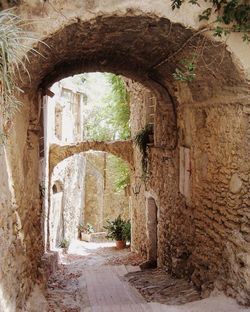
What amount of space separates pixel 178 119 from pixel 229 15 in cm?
319

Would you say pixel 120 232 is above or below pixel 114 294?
above

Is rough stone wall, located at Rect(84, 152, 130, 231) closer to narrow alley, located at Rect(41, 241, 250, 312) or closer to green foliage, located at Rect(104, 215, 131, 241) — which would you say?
green foliage, located at Rect(104, 215, 131, 241)

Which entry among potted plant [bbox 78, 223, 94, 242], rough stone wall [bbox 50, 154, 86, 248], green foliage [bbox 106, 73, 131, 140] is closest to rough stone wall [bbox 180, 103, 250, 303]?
green foliage [bbox 106, 73, 131, 140]

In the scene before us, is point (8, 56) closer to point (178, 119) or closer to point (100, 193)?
point (178, 119)

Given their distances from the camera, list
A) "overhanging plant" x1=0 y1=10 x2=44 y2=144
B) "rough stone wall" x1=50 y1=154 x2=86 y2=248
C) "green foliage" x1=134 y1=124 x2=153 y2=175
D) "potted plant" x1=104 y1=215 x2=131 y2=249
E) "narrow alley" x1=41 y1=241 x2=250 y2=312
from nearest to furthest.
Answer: "overhanging plant" x1=0 y1=10 x2=44 y2=144 < "narrow alley" x1=41 y1=241 x2=250 y2=312 < "green foliage" x1=134 y1=124 x2=153 y2=175 < "rough stone wall" x1=50 y1=154 x2=86 y2=248 < "potted plant" x1=104 y1=215 x2=131 y2=249

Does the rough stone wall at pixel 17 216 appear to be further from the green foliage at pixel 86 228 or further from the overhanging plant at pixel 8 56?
the green foliage at pixel 86 228

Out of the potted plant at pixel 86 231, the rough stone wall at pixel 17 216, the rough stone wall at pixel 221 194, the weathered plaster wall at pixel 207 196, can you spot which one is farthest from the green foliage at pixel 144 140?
the potted plant at pixel 86 231

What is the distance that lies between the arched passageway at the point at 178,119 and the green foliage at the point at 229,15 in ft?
0.57

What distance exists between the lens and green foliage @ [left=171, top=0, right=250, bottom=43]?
14.0ft

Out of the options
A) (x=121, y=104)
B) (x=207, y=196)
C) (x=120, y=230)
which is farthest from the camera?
(x=120, y=230)

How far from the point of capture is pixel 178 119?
741 centimetres

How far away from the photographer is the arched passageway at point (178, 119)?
4.38 meters

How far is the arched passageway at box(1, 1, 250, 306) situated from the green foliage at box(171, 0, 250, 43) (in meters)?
0.18

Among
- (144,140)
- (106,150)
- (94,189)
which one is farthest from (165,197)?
(94,189)
